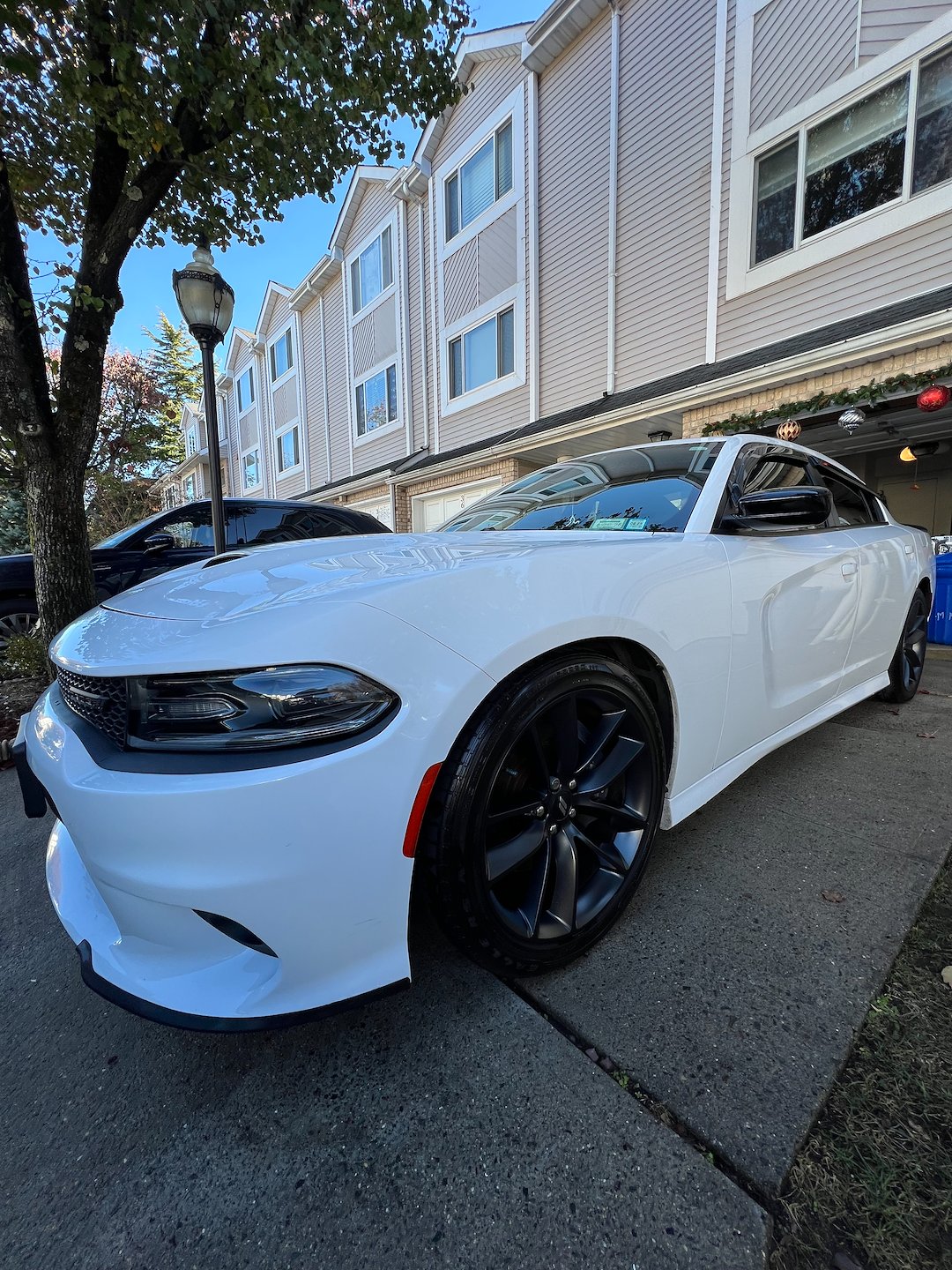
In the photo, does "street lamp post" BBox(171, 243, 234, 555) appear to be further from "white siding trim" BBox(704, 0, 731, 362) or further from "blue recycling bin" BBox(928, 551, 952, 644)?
"blue recycling bin" BBox(928, 551, 952, 644)

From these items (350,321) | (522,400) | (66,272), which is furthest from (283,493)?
(66,272)

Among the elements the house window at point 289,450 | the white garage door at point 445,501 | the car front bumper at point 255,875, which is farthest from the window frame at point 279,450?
the car front bumper at point 255,875

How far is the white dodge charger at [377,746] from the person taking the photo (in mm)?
1019

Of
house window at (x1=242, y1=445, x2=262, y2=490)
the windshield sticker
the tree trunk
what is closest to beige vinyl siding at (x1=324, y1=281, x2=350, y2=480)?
house window at (x1=242, y1=445, x2=262, y2=490)

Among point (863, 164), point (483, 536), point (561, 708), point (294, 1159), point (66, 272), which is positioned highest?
point (863, 164)

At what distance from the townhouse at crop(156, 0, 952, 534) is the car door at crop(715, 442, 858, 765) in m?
4.46

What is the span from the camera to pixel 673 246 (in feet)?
24.5

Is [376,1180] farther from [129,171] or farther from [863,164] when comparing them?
[863,164]

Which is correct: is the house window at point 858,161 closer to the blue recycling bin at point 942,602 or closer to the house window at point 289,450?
the blue recycling bin at point 942,602

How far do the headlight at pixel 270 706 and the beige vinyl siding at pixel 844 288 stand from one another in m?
7.60

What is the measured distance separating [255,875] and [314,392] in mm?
18599

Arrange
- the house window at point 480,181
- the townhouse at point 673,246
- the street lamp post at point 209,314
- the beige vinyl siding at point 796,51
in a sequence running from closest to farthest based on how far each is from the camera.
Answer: the street lamp post at point 209,314 → the townhouse at point 673,246 → the beige vinyl siding at point 796,51 → the house window at point 480,181

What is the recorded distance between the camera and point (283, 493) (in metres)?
19.9

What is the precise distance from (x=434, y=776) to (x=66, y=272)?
5840 millimetres
